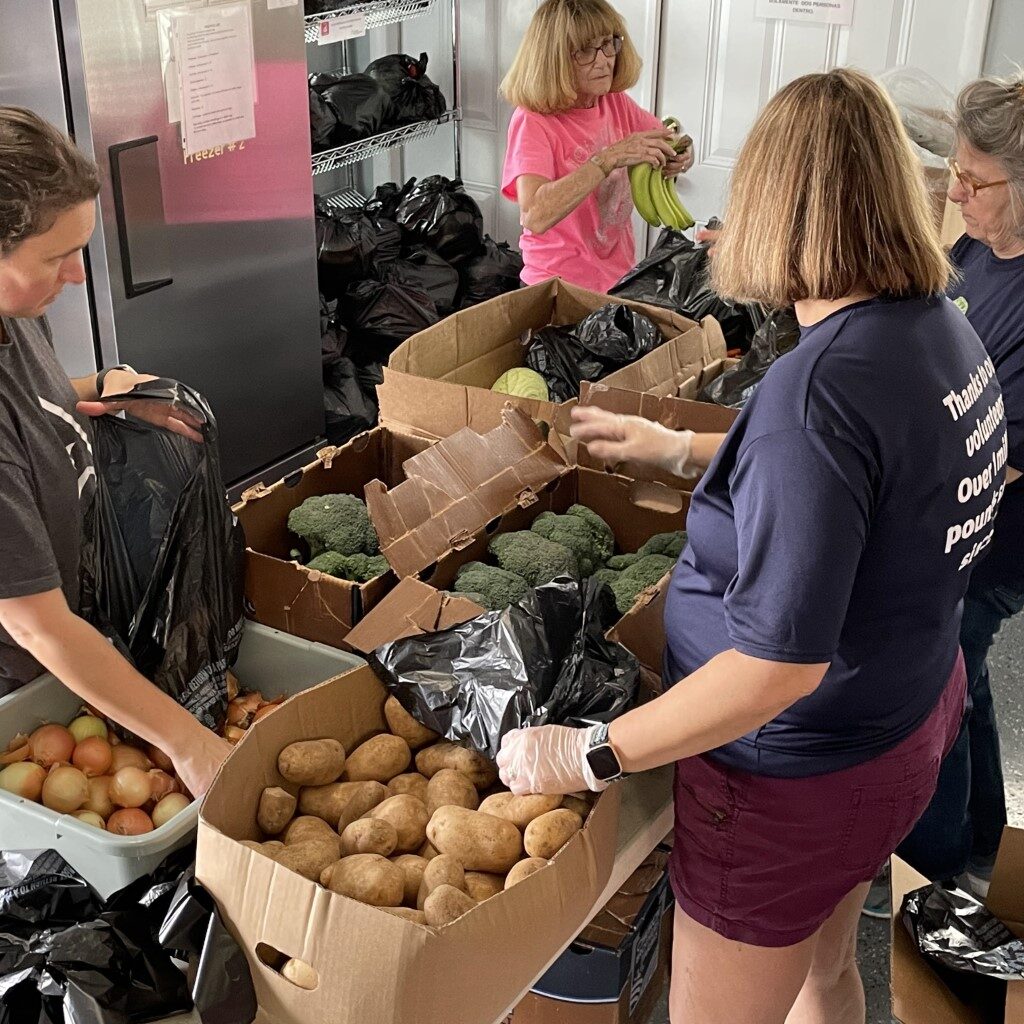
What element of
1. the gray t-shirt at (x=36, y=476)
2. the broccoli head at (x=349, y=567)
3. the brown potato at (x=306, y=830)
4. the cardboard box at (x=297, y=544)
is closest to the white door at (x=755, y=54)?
the cardboard box at (x=297, y=544)

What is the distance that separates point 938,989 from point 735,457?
1009mm

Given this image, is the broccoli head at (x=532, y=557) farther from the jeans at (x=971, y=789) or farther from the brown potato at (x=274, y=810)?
the jeans at (x=971, y=789)

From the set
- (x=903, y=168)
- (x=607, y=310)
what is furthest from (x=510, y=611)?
(x=607, y=310)

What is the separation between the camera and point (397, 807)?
1.38 metres

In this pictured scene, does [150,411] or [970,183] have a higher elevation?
[970,183]

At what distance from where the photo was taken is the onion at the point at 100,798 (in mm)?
1490

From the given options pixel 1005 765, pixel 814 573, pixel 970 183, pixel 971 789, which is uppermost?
pixel 970 183

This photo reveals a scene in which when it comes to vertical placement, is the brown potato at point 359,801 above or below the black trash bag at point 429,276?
above

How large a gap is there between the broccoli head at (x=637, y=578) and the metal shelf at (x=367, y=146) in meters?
2.35

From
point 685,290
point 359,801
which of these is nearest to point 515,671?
point 359,801

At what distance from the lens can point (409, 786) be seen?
1.46 metres

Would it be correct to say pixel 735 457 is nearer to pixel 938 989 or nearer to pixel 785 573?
pixel 785 573

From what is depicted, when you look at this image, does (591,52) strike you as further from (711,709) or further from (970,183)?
(711,709)

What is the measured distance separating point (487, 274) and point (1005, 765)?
248cm
